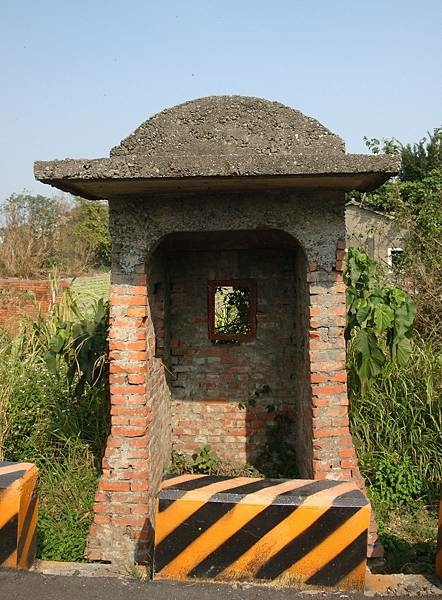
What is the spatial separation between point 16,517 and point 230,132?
9.61 ft

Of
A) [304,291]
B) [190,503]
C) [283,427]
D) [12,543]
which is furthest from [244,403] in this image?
[12,543]

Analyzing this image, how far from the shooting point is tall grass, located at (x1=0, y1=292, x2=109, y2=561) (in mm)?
4398

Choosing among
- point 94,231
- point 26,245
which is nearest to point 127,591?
point 26,245

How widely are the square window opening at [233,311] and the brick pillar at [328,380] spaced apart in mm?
1204

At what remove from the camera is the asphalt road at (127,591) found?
107 inches

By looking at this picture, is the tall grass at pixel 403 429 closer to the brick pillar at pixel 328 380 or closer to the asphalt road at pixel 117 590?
the brick pillar at pixel 328 380

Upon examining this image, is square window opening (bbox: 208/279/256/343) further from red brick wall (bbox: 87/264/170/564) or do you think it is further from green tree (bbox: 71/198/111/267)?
green tree (bbox: 71/198/111/267)

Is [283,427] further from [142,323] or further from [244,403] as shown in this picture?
[142,323]

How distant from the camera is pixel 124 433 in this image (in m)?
4.01

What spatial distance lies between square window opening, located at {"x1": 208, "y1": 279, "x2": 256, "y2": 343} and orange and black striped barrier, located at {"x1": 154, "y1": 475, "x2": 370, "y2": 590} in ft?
7.86

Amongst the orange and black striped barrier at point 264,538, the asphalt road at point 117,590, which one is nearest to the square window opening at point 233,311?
the orange and black striped barrier at point 264,538

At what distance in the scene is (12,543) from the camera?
9.51 ft

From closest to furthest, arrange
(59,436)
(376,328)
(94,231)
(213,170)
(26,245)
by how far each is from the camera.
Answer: (213,170) → (376,328) → (59,436) → (26,245) → (94,231)

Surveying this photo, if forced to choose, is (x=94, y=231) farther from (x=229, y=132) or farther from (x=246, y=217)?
(x=246, y=217)
